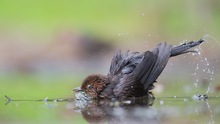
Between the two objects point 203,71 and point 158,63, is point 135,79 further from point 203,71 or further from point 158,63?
point 203,71

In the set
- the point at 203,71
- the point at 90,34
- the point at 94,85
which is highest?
the point at 90,34

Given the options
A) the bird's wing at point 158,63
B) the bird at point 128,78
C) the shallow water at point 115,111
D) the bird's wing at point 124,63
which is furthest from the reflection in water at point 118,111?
the bird's wing at point 124,63

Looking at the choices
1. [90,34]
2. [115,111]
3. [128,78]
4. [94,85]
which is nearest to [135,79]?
[128,78]

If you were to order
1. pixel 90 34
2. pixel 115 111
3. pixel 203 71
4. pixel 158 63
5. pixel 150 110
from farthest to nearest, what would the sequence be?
pixel 90 34 < pixel 203 71 < pixel 158 63 < pixel 115 111 < pixel 150 110

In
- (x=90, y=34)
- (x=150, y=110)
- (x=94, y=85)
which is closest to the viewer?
(x=150, y=110)

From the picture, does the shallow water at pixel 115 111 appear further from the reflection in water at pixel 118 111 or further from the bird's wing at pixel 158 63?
the bird's wing at pixel 158 63

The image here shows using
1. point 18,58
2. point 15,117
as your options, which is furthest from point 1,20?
point 15,117
